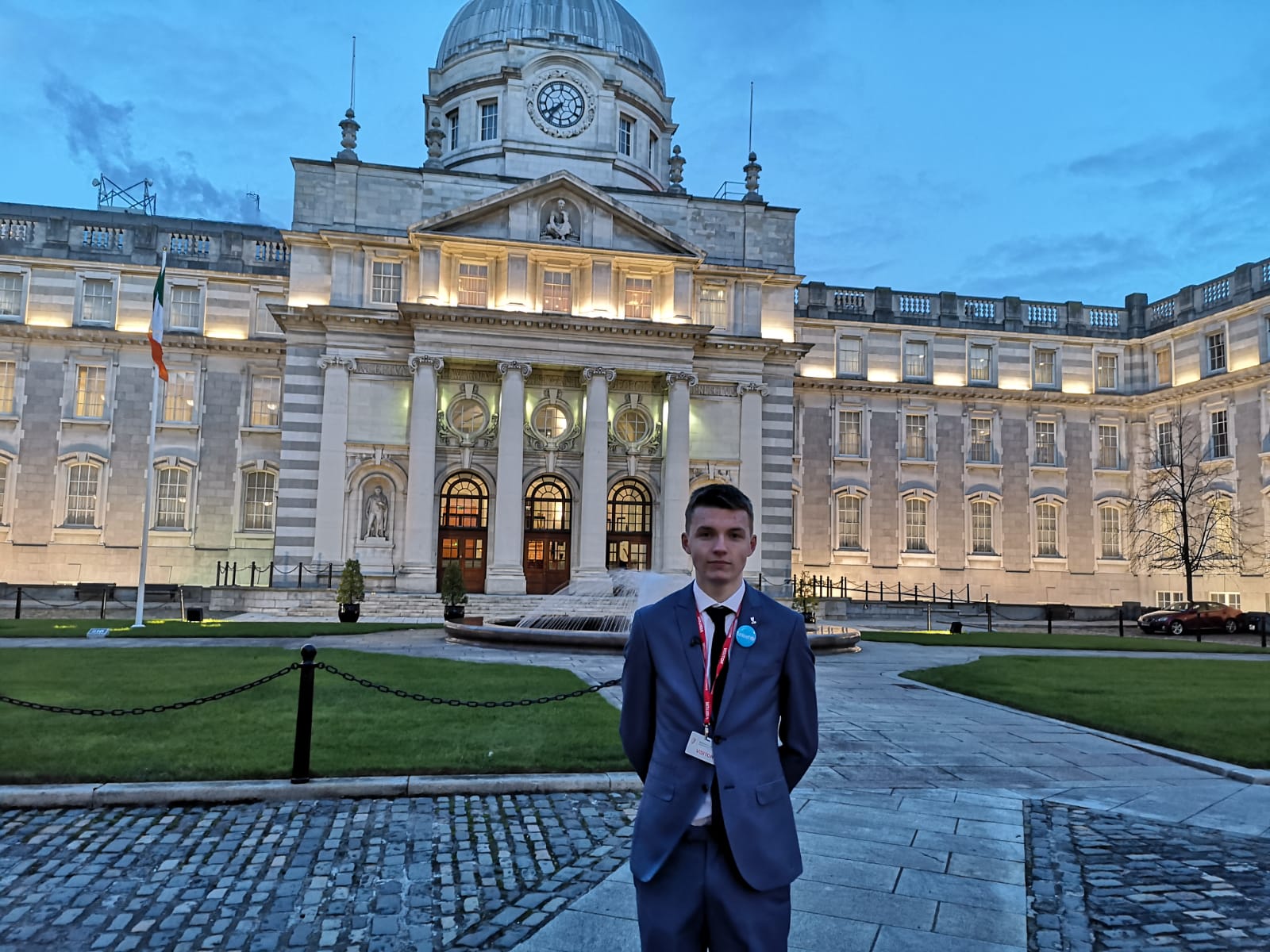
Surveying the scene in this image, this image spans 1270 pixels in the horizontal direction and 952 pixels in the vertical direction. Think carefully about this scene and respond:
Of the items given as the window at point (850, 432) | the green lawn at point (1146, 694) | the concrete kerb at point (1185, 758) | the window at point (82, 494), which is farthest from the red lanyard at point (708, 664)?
the window at point (850, 432)

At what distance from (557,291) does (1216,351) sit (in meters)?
32.8

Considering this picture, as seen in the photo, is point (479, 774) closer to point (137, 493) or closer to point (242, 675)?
point (242, 675)

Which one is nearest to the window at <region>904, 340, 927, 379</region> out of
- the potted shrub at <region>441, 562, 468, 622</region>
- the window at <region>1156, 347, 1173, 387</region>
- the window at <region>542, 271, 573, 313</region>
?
the window at <region>1156, 347, 1173, 387</region>

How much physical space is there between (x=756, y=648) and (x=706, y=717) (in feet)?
1.07

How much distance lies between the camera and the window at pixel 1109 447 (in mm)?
47656

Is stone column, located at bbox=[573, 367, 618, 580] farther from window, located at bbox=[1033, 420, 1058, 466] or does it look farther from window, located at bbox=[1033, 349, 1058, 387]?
window, located at bbox=[1033, 349, 1058, 387]

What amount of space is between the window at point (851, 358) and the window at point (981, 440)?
6.65 meters

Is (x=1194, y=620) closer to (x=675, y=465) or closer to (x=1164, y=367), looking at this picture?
(x=1164, y=367)

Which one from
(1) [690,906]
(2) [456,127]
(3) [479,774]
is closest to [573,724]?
(3) [479,774]

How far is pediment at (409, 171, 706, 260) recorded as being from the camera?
3728 cm

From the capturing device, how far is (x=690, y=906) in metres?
3.21

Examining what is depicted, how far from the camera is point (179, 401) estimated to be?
40031 mm

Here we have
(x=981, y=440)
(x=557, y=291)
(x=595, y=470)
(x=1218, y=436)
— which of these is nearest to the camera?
(x=595, y=470)

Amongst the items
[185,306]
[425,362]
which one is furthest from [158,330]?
[185,306]
